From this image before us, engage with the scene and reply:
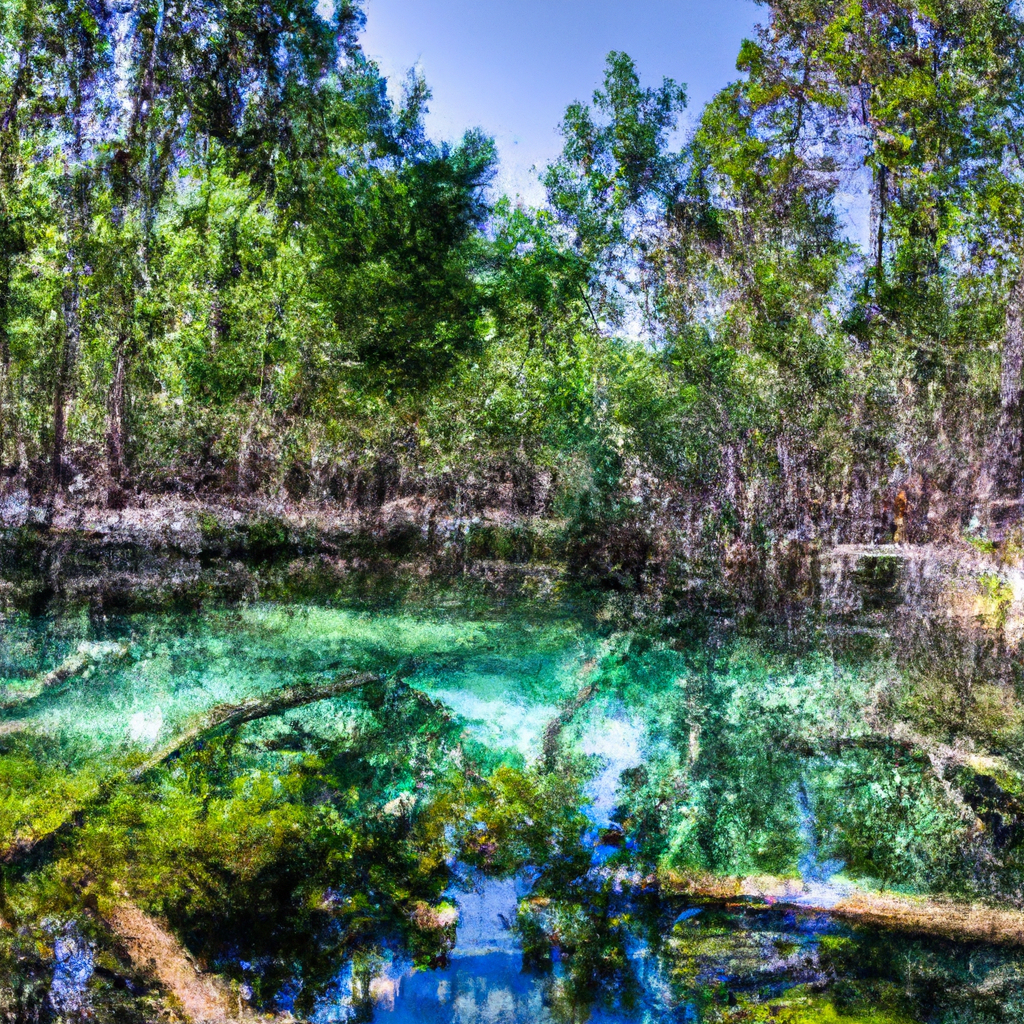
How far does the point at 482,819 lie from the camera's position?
243 cm

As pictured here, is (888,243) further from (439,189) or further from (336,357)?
(336,357)

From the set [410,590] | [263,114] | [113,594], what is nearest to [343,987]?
[410,590]

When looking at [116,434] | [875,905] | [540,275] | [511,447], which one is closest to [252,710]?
[116,434]

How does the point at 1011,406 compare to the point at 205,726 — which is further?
the point at 1011,406

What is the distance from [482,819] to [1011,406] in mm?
2220

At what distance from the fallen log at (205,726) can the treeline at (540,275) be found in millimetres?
684

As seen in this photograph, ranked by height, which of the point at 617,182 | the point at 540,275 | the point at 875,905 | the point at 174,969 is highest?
the point at 617,182

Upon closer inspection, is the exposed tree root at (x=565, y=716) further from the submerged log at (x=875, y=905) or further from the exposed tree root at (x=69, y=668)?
the exposed tree root at (x=69, y=668)

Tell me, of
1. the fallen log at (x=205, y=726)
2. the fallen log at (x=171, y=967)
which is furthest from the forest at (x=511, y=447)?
the fallen log at (x=171, y=967)

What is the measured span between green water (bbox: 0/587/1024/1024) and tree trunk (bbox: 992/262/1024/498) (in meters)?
0.80

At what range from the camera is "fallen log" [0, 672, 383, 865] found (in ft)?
8.03

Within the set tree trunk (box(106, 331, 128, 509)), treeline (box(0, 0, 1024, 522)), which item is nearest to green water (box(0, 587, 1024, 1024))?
tree trunk (box(106, 331, 128, 509))

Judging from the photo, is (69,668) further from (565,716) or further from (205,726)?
(565,716)

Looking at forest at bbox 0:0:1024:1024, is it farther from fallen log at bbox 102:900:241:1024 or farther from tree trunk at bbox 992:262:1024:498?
fallen log at bbox 102:900:241:1024
